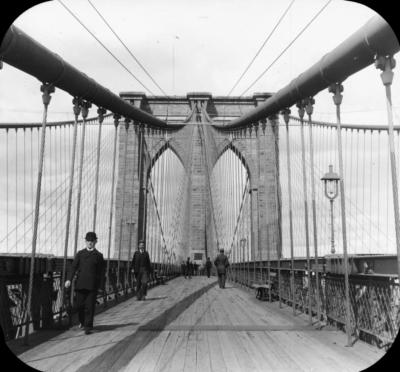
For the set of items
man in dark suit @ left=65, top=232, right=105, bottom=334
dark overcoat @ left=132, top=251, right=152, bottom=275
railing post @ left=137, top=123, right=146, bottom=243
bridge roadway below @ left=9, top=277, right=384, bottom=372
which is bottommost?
bridge roadway below @ left=9, top=277, right=384, bottom=372

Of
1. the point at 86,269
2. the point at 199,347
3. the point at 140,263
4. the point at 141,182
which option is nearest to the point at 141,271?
the point at 140,263

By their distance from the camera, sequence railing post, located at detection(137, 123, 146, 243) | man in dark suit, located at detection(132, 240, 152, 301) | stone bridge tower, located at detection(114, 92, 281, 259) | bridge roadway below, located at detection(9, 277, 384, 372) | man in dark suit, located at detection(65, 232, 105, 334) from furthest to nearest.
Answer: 1. stone bridge tower, located at detection(114, 92, 281, 259)
2. railing post, located at detection(137, 123, 146, 243)
3. man in dark suit, located at detection(132, 240, 152, 301)
4. man in dark suit, located at detection(65, 232, 105, 334)
5. bridge roadway below, located at detection(9, 277, 384, 372)

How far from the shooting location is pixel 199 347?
384 cm

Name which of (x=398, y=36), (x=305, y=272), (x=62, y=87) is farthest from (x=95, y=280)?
(x=398, y=36)

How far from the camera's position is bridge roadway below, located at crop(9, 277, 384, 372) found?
3.26 m

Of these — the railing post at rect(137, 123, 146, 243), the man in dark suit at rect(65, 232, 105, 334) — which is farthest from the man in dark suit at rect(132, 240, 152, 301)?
the man in dark suit at rect(65, 232, 105, 334)

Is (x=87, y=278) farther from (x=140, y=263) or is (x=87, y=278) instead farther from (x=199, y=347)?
(x=140, y=263)

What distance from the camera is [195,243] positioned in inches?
894

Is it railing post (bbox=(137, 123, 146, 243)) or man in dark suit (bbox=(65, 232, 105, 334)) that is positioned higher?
railing post (bbox=(137, 123, 146, 243))

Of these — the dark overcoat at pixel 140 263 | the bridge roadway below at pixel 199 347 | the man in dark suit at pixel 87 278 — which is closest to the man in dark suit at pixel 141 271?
the dark overcoat at pixel 140 263

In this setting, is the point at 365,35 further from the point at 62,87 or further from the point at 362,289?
the point at 62,87

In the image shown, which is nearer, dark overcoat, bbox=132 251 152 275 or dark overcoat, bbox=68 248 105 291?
dark overcoat, bbox=68 248 105 291

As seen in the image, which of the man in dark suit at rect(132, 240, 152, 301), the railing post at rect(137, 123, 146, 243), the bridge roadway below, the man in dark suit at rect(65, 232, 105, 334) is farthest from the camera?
the railing post at rect(137, 123, 146, 243)

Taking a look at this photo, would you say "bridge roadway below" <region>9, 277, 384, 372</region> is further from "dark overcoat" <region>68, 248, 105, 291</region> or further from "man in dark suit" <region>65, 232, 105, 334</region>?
"dark overcoat" <region>68, 248, 105, 291</region>
